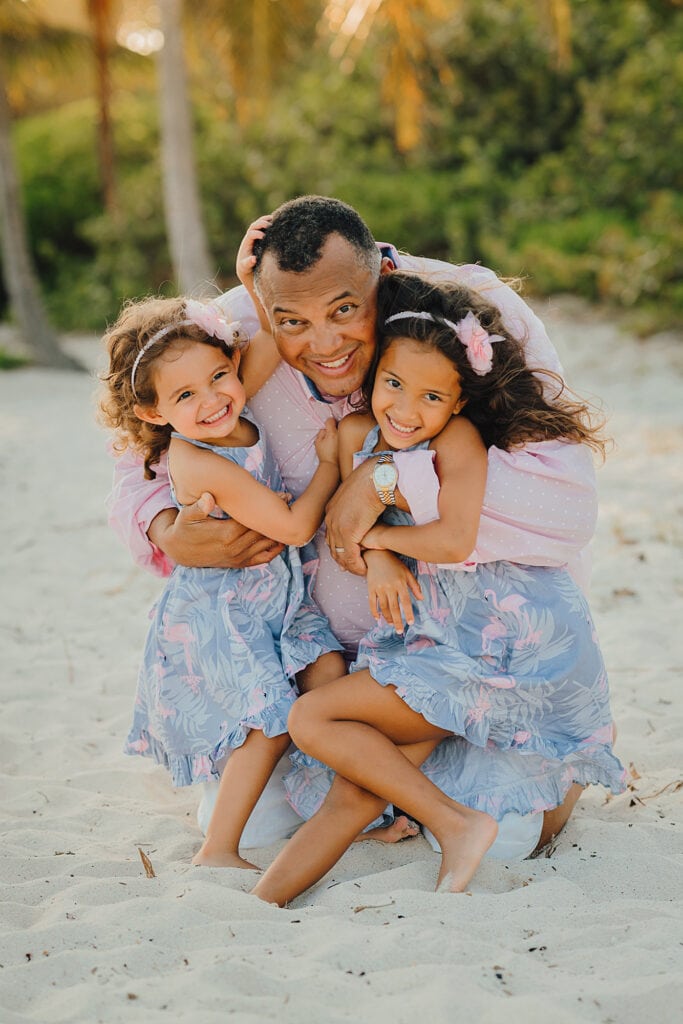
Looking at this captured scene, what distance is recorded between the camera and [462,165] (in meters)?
14.8

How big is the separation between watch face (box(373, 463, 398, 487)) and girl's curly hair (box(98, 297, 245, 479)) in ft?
1.98

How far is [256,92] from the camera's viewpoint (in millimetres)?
11867

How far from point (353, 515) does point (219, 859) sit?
1.01 metres

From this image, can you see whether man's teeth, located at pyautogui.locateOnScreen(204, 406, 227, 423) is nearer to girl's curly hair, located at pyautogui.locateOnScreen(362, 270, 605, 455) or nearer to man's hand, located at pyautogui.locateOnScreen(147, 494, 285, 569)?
man's hand, located at pyautogui.locateOnScreen(147, 494, 285, 569)

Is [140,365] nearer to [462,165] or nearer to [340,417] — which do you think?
[340,417]

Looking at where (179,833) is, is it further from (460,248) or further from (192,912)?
(460,248)

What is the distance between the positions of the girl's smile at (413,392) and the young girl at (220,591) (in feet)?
1.07

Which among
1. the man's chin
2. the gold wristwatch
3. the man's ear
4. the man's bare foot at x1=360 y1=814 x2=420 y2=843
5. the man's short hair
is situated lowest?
the man's bare foot at x1=360 y1=814 x2=420 y2=843

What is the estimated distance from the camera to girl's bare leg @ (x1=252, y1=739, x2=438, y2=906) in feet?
9.23

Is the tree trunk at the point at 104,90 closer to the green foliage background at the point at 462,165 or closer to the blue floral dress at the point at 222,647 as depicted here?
the green foliage background at the point at 462,165

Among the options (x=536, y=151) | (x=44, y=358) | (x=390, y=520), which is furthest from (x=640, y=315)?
(x=390, y=520)

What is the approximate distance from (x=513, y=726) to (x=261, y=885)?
31.9 inches

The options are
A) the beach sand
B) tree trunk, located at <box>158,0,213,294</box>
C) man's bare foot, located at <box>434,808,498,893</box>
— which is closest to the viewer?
the beach sand

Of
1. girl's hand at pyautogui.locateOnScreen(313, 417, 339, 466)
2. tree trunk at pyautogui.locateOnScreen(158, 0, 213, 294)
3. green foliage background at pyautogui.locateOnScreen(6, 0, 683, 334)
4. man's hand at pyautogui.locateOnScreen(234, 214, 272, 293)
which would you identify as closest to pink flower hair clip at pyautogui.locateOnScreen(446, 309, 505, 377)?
girl's hand at pyautogui.locateOnScreen(313, 417, 339, 466)
